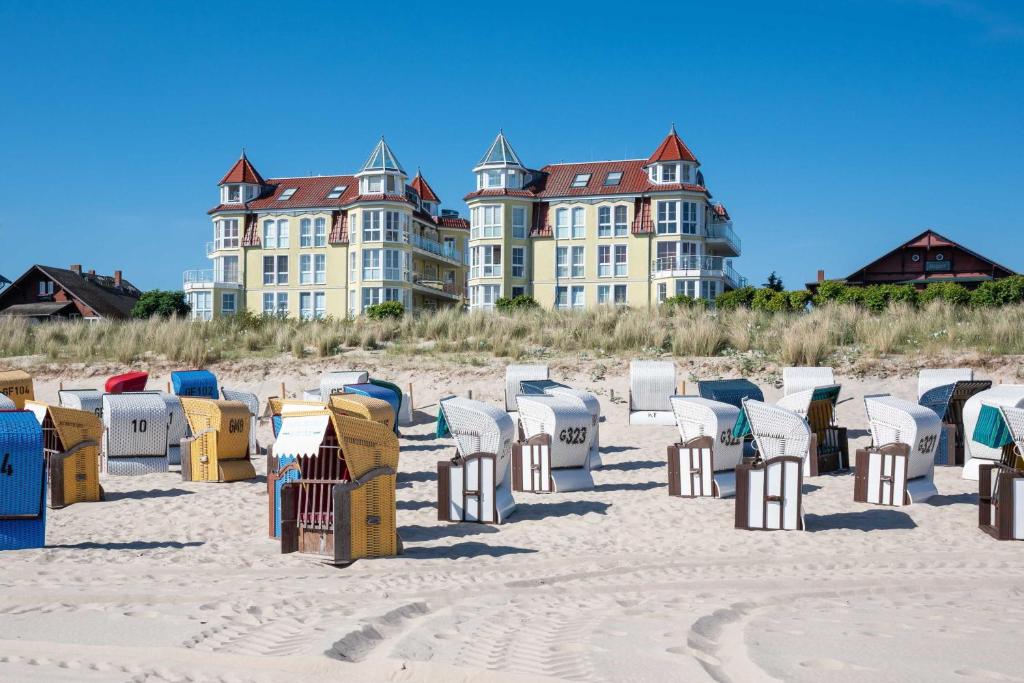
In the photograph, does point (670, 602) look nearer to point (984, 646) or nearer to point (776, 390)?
point (984, 646)

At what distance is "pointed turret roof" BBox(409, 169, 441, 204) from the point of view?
205 ft

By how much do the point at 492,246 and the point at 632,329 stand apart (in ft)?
86.9

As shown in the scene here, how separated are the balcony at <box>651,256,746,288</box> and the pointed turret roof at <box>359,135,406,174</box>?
47.7ft

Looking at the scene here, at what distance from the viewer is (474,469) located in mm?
10859

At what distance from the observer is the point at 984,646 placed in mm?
5875

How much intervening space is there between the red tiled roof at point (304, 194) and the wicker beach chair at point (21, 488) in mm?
44410

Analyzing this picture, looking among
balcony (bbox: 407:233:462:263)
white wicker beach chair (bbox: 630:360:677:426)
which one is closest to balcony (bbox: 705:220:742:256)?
balcony (bbox: 407:233:462:263)

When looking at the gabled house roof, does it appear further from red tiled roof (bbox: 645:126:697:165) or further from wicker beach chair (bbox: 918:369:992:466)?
wicker beach chair (bbox: 918:369:992:466)

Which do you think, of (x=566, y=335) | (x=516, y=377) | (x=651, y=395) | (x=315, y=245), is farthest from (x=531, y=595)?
(x=315, y=245)

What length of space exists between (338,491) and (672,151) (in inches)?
1750

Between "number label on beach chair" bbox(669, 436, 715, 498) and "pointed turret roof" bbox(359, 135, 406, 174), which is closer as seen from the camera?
"number label on beach chair" bbox(669, 436, 715, 498)

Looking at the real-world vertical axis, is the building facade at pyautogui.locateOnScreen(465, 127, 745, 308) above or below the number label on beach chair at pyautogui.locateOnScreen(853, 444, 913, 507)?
above

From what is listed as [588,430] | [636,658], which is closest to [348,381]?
[588,430]

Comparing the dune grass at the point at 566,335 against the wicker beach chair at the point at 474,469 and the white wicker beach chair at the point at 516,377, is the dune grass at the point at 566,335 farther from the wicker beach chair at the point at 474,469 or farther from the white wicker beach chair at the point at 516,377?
the wicker beach chair at the point at 474,469
